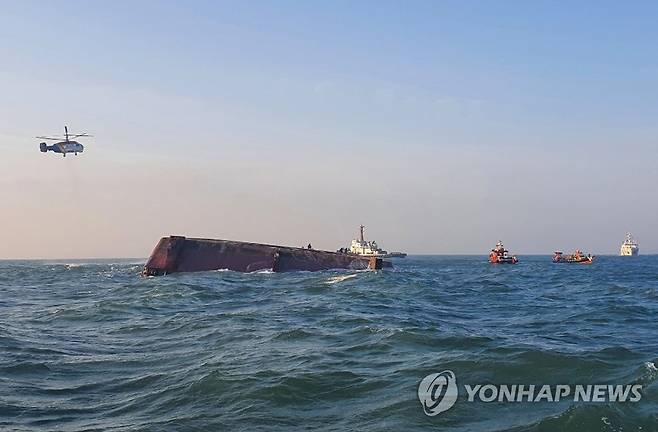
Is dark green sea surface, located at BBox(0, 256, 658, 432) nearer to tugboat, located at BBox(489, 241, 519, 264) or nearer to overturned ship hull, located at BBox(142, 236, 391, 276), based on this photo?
overturned ship hull, located at BBox(142, 236, 391, 276)

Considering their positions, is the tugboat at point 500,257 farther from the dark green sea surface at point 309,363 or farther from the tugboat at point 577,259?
the dark green sea surface at point 309,363

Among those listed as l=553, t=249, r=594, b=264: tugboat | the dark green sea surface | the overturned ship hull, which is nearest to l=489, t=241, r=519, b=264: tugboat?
l=553, t=249, r=594, b=264: tugboat

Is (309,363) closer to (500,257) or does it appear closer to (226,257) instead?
(226,257)

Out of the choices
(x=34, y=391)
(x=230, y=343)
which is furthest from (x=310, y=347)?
(x=34, y=391)

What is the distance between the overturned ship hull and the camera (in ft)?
173

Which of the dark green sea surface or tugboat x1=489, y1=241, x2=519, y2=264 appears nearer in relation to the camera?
the dark green sea surface

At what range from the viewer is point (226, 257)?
178ft

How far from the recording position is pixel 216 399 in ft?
34.1

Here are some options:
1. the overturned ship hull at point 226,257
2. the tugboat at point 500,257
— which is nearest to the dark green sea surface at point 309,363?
the overturned ship hull at point 226,257

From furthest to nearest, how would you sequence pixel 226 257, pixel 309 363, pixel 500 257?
1. pixel 500 257
2. pixel 226 257
3. pixel 309 363

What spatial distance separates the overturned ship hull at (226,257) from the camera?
5262cm

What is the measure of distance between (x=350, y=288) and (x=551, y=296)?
10.5 meters

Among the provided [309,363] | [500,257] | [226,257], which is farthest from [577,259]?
[309,363]

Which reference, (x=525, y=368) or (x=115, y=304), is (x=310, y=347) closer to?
(x=525, y=368)
